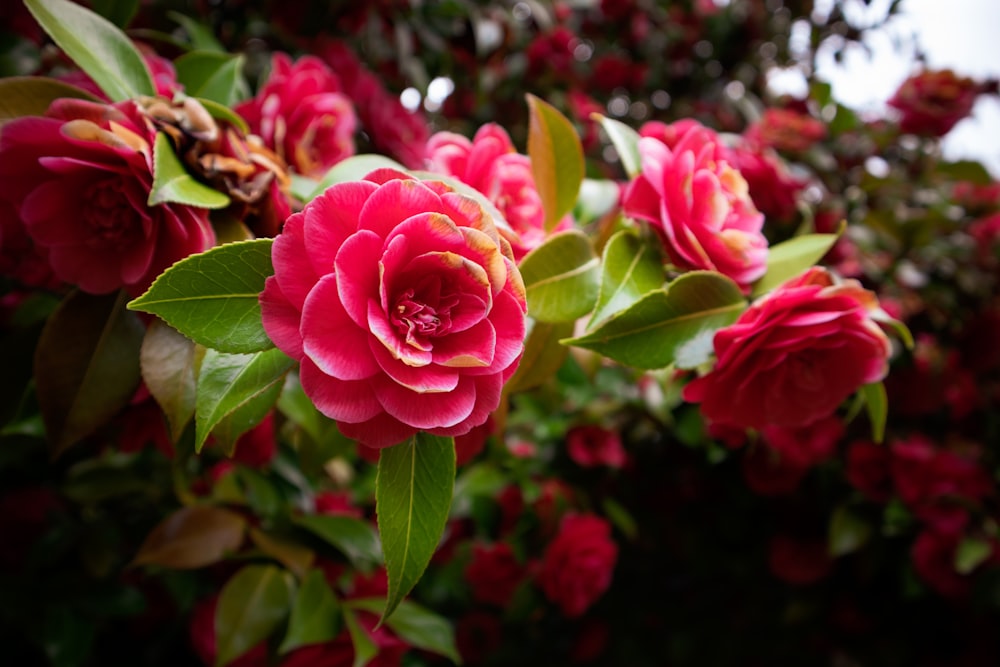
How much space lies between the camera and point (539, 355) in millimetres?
492

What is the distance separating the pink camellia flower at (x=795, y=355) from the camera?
446 millimetres

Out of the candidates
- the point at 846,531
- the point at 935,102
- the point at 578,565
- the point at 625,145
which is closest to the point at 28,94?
the point at 625,145

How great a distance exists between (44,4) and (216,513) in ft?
1.44

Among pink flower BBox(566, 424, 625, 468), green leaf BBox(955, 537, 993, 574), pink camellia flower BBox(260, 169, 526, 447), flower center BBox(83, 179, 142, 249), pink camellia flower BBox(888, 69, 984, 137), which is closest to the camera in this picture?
pink camellia flower BBox(260, 169, 526, 447)

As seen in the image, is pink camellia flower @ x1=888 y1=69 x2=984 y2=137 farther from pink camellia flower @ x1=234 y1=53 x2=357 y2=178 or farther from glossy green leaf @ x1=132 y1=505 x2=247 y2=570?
glossy green leaf @ x1=132 y1=505 x2=247 y2=570

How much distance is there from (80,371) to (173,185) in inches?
5.9

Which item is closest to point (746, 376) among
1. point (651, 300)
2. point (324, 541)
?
point (651, 300)

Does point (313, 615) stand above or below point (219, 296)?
below

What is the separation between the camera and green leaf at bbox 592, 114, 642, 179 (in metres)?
0.52

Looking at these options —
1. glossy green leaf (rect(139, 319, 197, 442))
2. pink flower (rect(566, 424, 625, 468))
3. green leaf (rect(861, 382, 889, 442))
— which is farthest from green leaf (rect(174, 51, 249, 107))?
pink flower (rect(566, 424, 625, 468))

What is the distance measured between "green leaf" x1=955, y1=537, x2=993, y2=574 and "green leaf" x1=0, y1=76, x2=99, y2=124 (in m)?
1.08

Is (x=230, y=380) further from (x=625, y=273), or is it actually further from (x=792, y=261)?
(x=792, y=261)

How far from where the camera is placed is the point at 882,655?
48.5 inches

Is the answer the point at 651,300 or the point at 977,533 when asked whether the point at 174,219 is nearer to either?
the point at 651,300
